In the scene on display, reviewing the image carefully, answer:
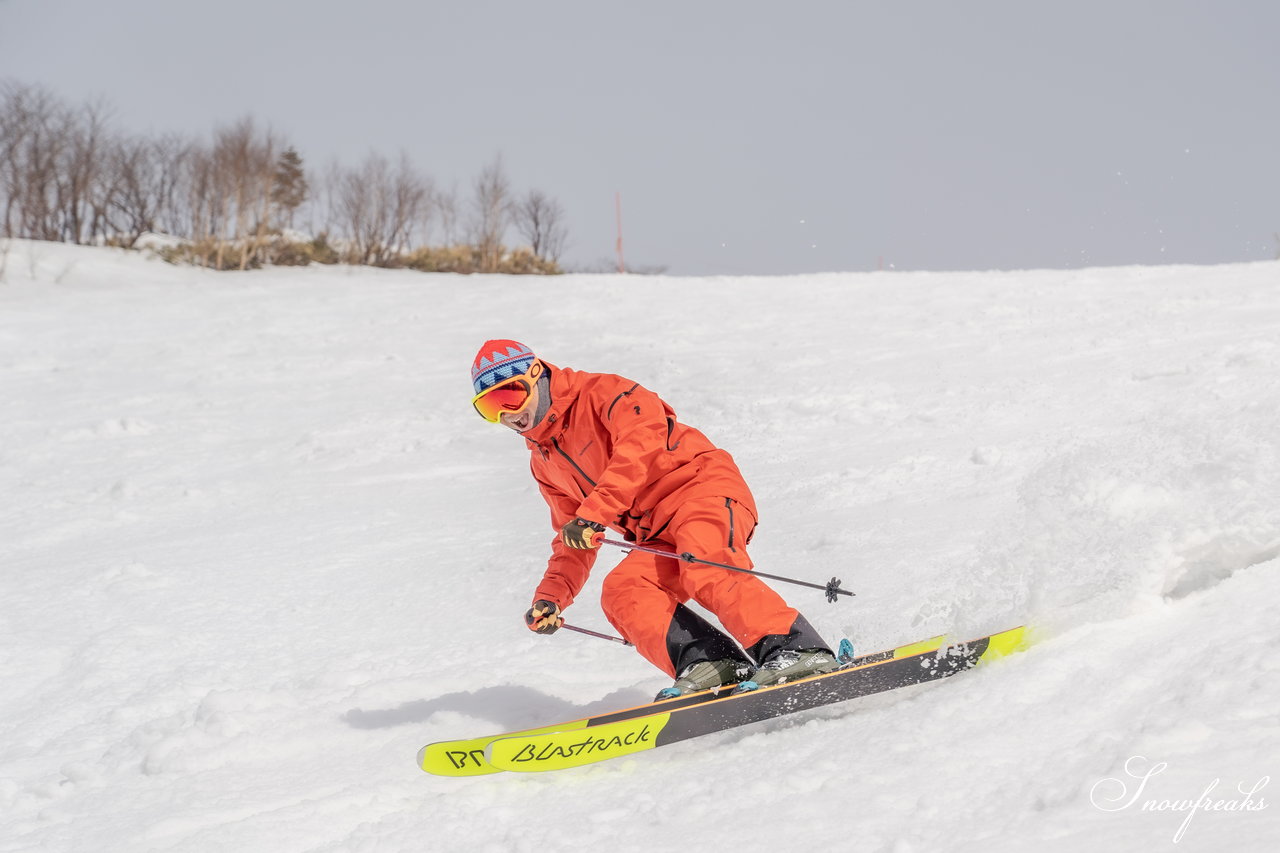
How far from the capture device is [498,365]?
335 centimetres

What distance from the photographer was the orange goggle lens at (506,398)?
11.0ft

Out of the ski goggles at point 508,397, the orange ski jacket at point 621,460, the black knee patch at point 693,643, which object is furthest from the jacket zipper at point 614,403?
the black knee patch at point 693,643

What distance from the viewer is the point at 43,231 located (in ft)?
77.2

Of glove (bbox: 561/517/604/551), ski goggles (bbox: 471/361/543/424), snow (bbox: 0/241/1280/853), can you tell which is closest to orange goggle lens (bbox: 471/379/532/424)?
ski goggles (bbox: 471/361/543/424)

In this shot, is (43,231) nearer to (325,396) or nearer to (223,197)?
(223,197)

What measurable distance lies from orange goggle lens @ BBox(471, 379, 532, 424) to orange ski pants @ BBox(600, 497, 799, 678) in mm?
641

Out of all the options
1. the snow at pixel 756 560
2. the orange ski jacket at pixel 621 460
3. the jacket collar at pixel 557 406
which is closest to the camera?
the snow at pixel 756 560

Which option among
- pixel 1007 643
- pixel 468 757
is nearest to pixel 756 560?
pixel 1007 643

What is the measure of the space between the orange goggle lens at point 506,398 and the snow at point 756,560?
114 centimetres

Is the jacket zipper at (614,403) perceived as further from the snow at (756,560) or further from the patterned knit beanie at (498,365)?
the snow at (756,560)

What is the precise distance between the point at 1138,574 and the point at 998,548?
0.82 meters

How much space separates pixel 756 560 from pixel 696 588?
2297 millimetres

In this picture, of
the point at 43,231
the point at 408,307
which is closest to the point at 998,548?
the point at 408,307

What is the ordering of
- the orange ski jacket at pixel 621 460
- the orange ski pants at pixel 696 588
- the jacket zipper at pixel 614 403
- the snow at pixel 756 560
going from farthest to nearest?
the jacket zipper at pixel 614 403
the orange ski jacket at pixel 621 460
the orange ski pants at pixel 696 588
the snow at pixel 756 560
